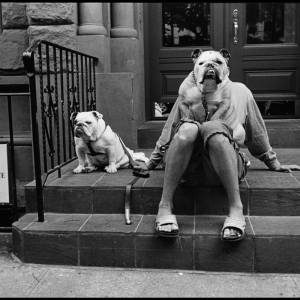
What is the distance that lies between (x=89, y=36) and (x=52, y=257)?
107 inches

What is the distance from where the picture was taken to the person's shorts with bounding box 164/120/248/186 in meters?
3.36

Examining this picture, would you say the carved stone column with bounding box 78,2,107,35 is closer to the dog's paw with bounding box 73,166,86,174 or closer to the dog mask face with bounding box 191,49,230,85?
the dog's paw with bounding box 73,166,86,174

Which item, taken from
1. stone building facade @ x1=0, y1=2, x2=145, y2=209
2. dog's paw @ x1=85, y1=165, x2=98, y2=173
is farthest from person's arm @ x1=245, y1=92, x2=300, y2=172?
stone building facade @ x1=0, y1=2, x2=145, y2=209

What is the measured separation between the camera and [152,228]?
352cm

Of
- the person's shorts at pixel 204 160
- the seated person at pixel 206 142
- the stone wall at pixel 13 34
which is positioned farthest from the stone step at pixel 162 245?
the stone wall at pixel 13 34

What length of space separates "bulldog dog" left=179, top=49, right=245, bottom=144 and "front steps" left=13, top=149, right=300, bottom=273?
0.60 meters

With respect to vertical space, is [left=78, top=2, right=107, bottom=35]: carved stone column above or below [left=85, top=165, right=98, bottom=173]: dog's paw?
above

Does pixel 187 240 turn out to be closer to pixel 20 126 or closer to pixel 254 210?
pixel 254 210

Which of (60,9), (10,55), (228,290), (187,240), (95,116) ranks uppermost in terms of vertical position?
(60,9)

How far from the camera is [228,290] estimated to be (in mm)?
3068

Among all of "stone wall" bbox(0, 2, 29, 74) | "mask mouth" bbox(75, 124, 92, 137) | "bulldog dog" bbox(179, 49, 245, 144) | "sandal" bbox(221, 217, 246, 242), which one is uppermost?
"stone wall" bbox(0, 2, 29, 74)

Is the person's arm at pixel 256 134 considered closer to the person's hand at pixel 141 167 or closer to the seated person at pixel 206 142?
the seated person at pixel 206 142

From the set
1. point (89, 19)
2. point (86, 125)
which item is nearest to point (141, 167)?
point (86, 125)

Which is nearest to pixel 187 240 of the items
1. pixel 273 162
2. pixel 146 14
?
pixel 273 162
